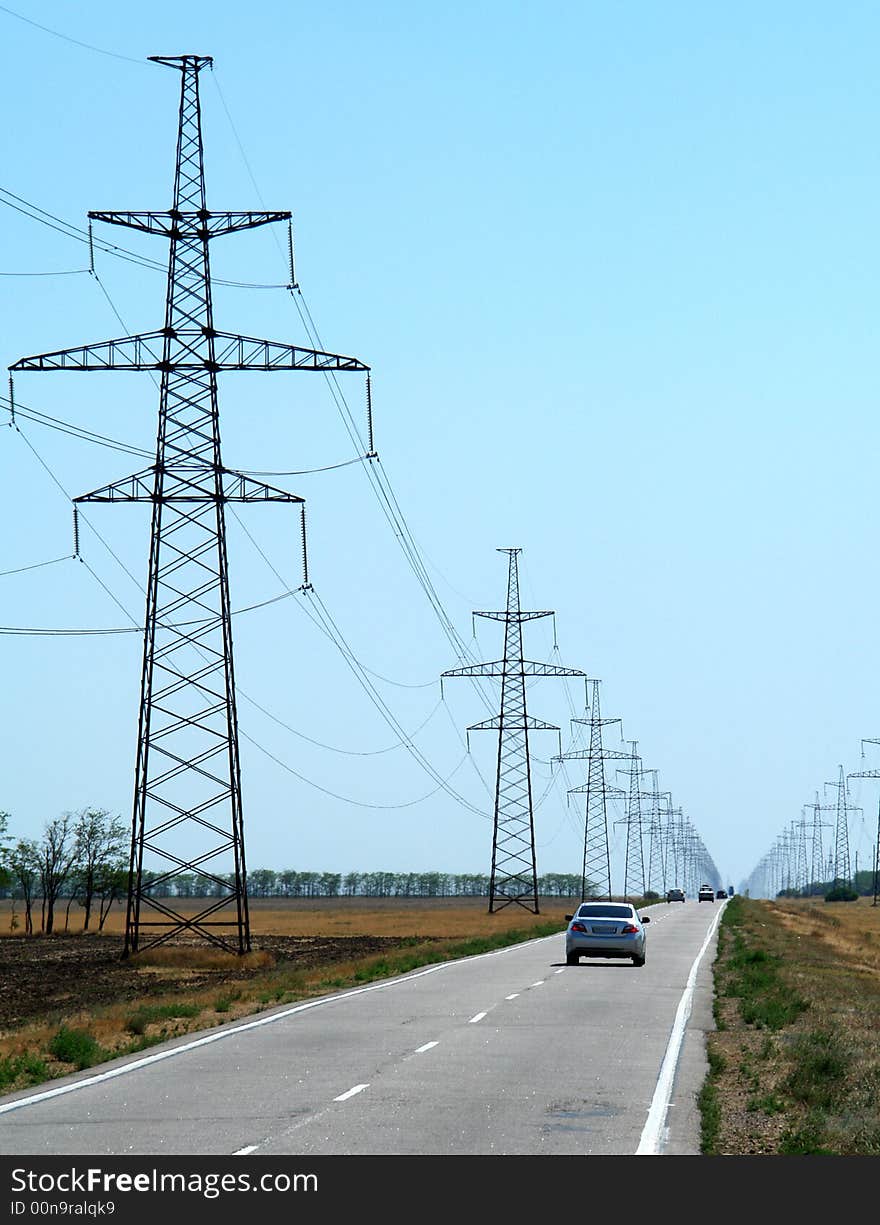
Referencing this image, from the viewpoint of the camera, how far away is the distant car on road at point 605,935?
141 ft

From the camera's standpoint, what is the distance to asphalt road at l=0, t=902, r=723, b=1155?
13766mm

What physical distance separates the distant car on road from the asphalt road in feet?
37.8

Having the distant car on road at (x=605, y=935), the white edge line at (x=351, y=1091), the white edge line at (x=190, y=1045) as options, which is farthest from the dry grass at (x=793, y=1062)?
the white edge line at (x=190, y=1045)

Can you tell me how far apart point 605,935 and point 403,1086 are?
26.1 meters

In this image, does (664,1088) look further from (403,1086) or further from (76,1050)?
(76,1050)

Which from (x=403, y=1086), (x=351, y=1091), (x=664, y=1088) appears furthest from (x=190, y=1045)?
(x=664, y=1088)

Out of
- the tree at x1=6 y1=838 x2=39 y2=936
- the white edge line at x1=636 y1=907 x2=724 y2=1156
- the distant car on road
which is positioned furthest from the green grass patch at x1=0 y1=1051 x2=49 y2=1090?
the tree at x1=6 y1=838 x2=39 y2=936

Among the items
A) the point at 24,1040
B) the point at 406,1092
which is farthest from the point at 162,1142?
the point at 24,1040

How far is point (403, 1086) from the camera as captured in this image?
17625mm

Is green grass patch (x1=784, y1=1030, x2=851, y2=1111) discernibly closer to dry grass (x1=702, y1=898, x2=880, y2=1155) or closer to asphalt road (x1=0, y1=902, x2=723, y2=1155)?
dry grass (x1=702, y1=898, x2=880, y2=1155)

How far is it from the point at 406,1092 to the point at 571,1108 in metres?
1.88

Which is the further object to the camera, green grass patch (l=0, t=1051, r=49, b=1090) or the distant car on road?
the distant car on road

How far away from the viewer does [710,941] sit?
6031 cm
